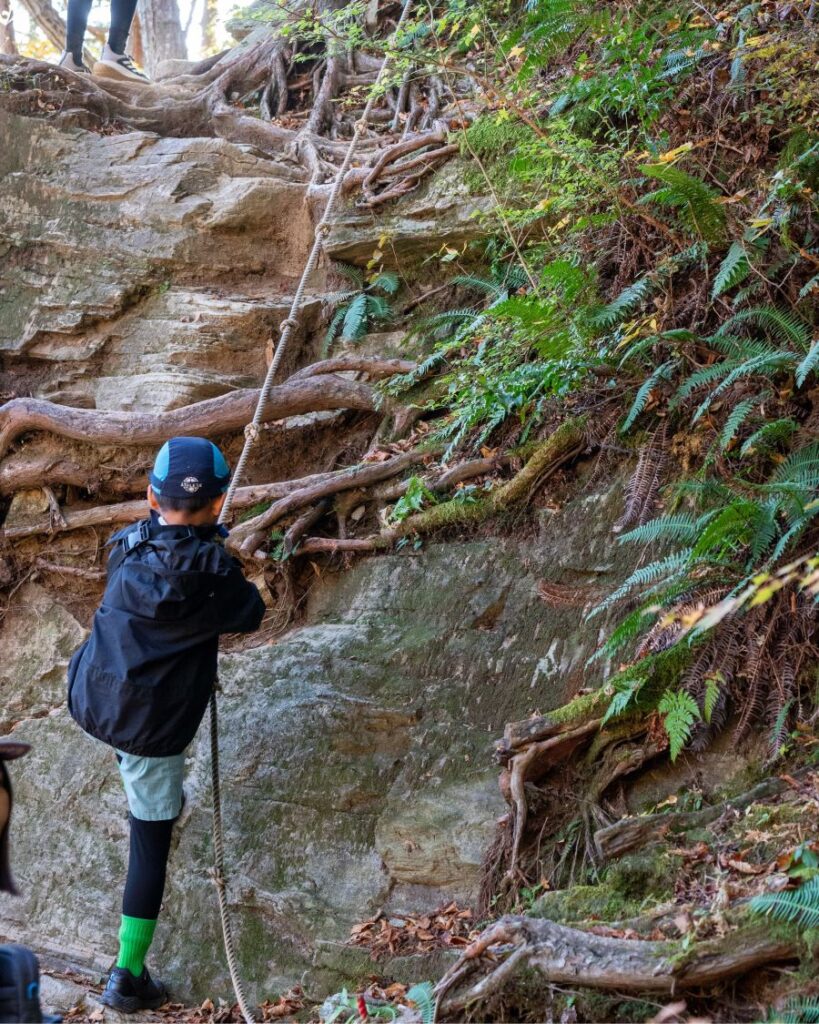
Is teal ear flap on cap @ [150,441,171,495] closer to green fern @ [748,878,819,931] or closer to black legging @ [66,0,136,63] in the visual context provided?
green fern @ [748,878,819,931]

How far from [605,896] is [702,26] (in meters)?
5.66

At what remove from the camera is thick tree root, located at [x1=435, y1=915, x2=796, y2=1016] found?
3.12m

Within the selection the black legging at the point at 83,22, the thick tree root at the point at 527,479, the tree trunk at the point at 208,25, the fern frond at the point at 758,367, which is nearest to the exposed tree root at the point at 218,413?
the thick tree root at the point at 527,479

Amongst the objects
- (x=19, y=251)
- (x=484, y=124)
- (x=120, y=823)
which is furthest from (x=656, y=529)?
(x=19, y=251)

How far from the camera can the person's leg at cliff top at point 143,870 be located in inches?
180

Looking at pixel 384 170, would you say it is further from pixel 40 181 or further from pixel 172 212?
pixel 40 181

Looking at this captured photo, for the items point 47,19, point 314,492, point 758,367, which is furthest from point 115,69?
point 758,367

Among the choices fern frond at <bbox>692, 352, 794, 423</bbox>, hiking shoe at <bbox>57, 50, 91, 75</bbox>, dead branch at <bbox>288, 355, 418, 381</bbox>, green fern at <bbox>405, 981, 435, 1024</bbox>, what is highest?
hiking shoe at <bbox>57, 50, 91, 75</bbox>

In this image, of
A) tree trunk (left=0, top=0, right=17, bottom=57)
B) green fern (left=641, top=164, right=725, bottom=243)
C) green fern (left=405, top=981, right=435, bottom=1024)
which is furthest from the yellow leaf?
tree trunk (left=0, top=0, right=17, bottom=57)

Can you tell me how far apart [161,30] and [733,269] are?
12.4 meters

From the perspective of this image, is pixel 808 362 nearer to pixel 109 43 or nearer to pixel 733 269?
pixel 733 269

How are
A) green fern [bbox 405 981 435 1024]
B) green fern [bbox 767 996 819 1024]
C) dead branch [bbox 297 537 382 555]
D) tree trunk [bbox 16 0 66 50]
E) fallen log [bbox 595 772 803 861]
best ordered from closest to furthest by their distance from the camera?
1. green fern [bbox 767 996 819 1024]
2. green fern [bbox 405 981 435 1024]
3. fallen log [bbox 595 772 803 861]
4. dead branch [bbox 297 537 382 555]
5. tree trunk [bbox 16 0 66 50]

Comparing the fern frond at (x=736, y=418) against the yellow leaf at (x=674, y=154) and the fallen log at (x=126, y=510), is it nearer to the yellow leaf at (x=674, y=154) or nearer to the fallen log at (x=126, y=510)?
the yellow leaf at (x=674, y=154)

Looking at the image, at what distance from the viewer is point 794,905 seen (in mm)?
3074
